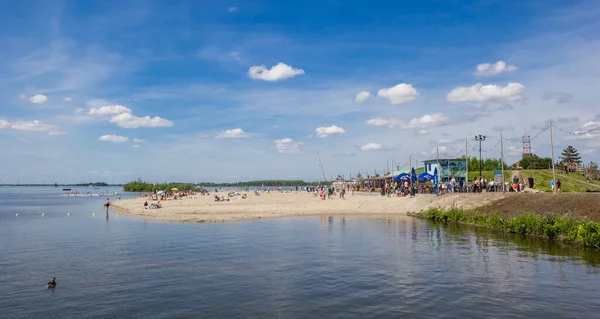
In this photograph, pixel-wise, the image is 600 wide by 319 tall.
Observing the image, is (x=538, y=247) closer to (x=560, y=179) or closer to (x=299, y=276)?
(x=299, y=276)

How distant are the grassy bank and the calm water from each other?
140 centimetres

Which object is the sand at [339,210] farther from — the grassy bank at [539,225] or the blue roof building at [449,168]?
the blue roof building at [449,168]

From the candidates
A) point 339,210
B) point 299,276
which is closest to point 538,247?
point 299,276

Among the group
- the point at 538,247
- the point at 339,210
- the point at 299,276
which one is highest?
the point at 339,210

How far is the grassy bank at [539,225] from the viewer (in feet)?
87.4

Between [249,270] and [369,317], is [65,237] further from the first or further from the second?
[369,317]

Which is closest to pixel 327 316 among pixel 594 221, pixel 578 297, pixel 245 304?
pixel 245 304

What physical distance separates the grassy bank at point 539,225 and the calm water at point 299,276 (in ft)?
4.60

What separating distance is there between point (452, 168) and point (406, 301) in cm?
7196

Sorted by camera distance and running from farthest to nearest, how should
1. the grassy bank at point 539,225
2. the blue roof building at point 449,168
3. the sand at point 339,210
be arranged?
1. the blue roof building at point 449,168
2. the sand at point 339,210
3. the grassy bank at point 539,225

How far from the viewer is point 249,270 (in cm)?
2155

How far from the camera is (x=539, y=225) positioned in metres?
31.4

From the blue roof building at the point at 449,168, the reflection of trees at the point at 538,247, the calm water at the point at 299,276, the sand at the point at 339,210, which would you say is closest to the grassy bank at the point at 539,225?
the reflection of trees at the point at 538,247

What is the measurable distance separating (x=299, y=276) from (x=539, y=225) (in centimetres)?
2156
